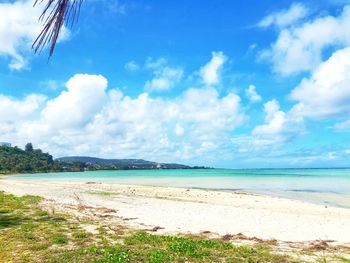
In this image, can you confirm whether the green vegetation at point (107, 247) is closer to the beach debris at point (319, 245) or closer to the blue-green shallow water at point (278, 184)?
the beach debris at point (319, 245)

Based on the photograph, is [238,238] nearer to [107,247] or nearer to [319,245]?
[319,245]

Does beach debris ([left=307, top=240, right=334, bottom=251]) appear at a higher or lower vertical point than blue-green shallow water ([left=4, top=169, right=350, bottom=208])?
lower

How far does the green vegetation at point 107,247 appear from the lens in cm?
1072

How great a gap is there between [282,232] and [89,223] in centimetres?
857

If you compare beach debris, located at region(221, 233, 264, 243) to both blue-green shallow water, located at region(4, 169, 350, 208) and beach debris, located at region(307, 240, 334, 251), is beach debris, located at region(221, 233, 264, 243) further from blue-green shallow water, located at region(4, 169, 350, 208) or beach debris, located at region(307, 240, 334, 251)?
blue-green shallow water, located at region(4, 169, 350, 208)

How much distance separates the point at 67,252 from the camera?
11219 millimetres

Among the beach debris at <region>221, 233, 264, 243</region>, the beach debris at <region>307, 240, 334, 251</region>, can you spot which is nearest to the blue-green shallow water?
the beach debris at <region>307, 240, 334, 251</region>

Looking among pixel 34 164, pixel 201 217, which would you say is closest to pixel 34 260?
pixel 201 217

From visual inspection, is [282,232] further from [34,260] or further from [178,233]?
[34,260]

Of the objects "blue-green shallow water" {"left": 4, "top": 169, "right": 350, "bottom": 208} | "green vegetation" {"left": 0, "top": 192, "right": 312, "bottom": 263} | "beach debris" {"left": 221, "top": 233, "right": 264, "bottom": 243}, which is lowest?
"beach debris" {"left": 221, "top": 233, "right": 264, "bottom": 243}

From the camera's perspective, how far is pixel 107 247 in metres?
11.8

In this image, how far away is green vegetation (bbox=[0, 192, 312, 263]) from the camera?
1072cm

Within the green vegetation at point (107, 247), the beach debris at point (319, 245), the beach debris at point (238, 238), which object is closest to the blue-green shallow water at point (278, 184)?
the beach debris at point (319, 245)

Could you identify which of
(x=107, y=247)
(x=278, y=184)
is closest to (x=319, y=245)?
(x=107, y=247)
